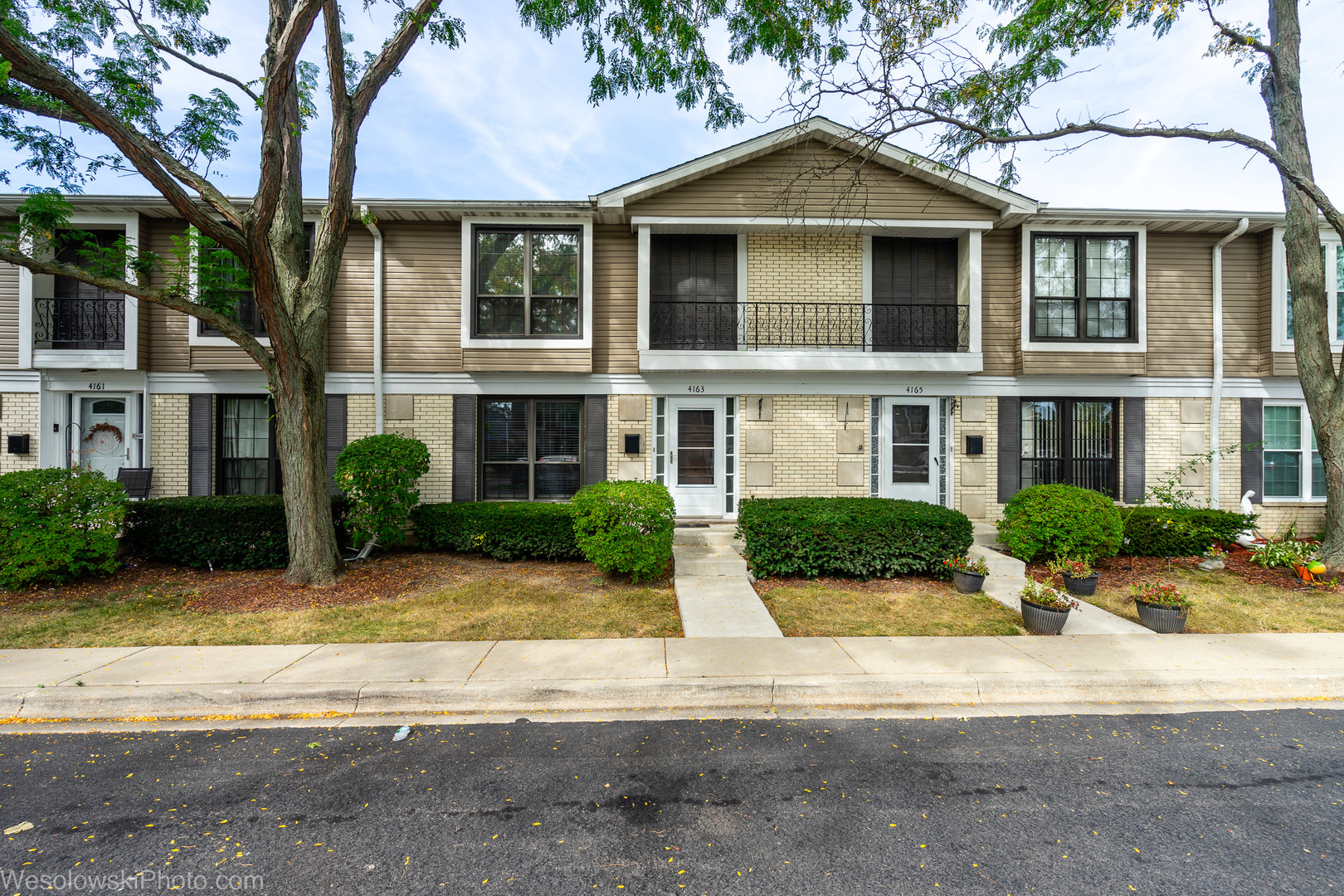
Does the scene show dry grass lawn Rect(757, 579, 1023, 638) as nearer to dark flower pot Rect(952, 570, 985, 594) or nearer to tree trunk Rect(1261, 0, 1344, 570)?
dark flower pot Rect(952, 570, 985, 594)

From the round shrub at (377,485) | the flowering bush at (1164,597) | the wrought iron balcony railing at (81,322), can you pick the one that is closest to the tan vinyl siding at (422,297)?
the round shrub at (377,485)

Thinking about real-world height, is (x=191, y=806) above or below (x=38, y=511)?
below

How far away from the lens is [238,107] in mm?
8477

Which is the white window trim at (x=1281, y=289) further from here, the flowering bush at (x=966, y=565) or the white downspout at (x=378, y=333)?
the white downspout at (x=378, y=333)

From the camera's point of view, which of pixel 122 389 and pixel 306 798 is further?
pixel 122 389

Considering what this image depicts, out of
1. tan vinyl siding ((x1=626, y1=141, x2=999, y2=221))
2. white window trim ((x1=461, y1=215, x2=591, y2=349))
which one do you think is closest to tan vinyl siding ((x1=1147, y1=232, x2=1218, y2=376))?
tan vinyl siding ((x1=626, y1=141, x2=999, y2=221))

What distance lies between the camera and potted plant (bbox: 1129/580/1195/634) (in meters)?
5.89

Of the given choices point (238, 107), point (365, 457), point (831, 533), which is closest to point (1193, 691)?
point (831, 533)

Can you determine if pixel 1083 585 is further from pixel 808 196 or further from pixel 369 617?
pixel 369 617

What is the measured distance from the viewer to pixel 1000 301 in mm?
10867

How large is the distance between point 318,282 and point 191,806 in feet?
19.7

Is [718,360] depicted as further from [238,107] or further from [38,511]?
[38,511]

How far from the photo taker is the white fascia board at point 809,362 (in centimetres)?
1009

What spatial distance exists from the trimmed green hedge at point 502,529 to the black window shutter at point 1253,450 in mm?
12763
